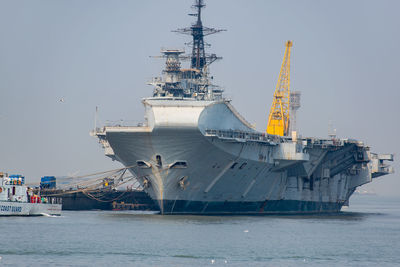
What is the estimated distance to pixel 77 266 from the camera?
112ft

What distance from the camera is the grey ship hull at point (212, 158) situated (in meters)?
56.5

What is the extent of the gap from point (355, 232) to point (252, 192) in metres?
13.9

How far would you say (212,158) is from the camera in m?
59.0

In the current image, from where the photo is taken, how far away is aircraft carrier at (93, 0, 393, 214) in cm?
5688

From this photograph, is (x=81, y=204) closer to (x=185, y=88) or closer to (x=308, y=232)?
(x=185, y=88)

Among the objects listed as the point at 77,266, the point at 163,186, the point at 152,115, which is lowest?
the point at 77,266

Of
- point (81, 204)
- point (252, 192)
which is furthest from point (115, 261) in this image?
point (81, 204)

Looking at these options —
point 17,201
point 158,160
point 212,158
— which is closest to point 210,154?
point 212,158

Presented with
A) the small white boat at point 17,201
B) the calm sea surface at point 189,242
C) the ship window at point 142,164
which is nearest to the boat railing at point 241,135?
the ship window at point 142,164

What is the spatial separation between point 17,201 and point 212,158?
1411cm

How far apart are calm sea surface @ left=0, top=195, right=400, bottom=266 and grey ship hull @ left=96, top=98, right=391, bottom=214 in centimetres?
284

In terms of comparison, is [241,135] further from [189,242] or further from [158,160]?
[189,242]

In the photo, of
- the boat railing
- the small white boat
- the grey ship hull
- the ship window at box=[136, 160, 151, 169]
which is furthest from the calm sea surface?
the boat railing

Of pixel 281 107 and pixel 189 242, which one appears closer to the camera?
pixel 189 242
